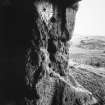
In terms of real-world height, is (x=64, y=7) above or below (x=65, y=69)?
above

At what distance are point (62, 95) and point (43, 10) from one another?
5.14 m

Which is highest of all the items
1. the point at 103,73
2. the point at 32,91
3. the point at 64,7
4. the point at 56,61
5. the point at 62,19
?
the point at 64,7

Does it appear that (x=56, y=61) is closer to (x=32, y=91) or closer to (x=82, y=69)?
(x=32, y=91)

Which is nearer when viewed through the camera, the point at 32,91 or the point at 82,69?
the point at 32,91

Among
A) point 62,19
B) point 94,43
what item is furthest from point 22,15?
point 94,43

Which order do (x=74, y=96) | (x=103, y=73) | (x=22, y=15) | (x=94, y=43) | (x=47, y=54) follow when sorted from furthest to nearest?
(x=94, y=43)
(x=103, y=73)
(x=74, y=96)
(x=47, y=54)
(x=22, y=15)

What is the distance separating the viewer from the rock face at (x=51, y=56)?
30.8 feet

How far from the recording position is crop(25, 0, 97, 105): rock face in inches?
370

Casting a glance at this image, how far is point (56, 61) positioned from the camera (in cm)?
1101

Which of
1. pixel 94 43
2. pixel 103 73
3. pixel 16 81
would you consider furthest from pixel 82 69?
pixel 94 43

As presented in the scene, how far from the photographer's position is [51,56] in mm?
10758

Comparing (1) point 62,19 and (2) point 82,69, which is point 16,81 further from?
(2) point 82,69

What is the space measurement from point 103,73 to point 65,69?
842 centimetres

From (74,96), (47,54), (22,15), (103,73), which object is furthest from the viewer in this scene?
(103,73)
